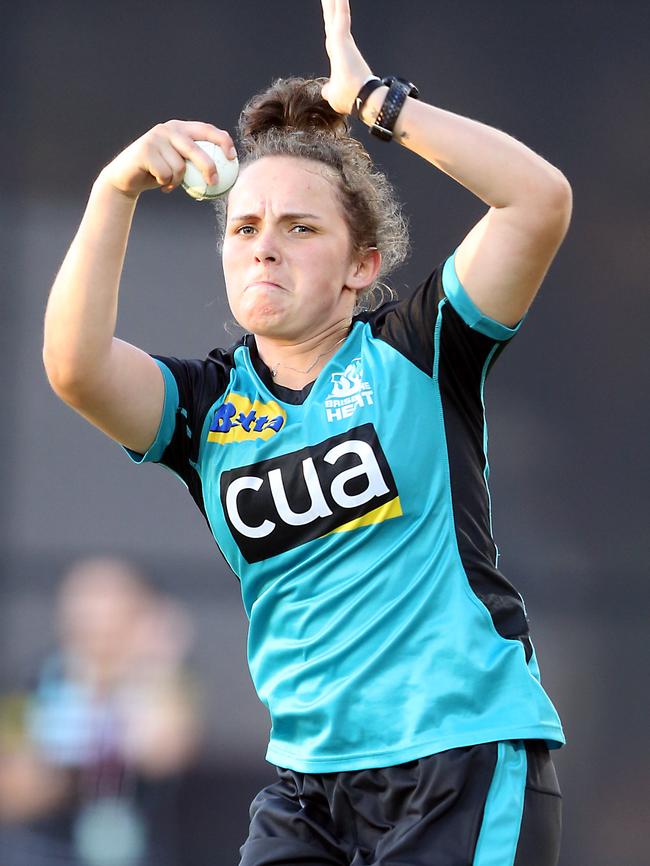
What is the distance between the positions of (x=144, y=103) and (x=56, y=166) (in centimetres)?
41

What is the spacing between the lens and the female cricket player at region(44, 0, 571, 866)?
1.75 metres

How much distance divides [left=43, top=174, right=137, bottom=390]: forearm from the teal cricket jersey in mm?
266

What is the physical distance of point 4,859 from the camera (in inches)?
156

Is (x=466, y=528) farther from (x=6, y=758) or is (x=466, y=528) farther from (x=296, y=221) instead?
(x=6, y=758)

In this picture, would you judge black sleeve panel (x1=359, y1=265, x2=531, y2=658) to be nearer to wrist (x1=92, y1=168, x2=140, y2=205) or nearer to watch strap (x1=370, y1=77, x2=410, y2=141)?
watch strap (x1=370, y1=77, x2=410, y2=141)

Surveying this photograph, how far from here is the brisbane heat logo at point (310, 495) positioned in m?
1.85

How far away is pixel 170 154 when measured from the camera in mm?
1774

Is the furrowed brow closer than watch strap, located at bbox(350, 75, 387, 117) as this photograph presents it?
No

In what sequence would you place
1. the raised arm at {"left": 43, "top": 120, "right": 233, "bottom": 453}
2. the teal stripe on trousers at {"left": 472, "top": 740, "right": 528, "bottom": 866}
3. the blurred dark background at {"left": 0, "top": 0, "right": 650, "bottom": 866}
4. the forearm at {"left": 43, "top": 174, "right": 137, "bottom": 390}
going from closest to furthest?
1. the teal stripe on trousers at {"left": 472, "top": 740, "right": 528, "bottom": 866}
2. the raised arm at {"left": 43, "top": 120, "right": 233, "bottom": 453}
3. the forearm at {"left": 43, "top": 174, "right": 137, "bottom": 390}
4. the blurred dark background at {"left": 0, "top": 0, "right": 650, "bottom": 866}

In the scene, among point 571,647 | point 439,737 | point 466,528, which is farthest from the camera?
point 571,647

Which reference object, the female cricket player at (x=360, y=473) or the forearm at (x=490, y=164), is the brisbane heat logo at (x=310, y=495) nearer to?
the female cricket player at (x=360, y=473)

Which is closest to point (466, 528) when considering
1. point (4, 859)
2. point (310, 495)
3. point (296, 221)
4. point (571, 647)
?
point (310, 495)

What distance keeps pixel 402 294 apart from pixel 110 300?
2.46 meters

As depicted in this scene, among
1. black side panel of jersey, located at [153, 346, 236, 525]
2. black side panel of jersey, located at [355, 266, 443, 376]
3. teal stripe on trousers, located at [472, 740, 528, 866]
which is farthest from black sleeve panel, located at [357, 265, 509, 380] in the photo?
teal stripe on trousers, located at [472, 740, 528, 866]
